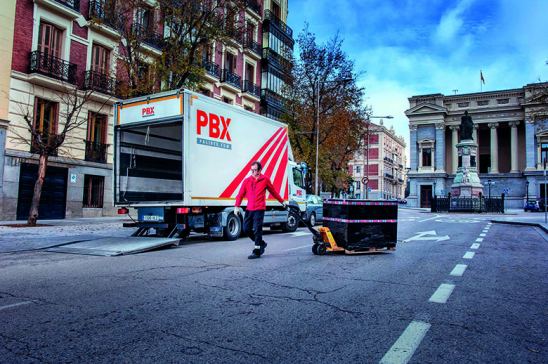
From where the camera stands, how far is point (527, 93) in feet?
212

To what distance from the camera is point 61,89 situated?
2136cm

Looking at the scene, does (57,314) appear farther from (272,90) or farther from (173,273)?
(272,90)

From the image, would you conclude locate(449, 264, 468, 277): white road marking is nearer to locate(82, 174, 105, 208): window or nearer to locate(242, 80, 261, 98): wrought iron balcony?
locate(82, 174, 105, 208): window

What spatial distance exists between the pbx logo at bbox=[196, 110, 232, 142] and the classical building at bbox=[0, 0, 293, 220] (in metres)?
9.35

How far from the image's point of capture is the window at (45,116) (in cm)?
2053

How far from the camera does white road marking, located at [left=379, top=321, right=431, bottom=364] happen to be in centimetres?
321

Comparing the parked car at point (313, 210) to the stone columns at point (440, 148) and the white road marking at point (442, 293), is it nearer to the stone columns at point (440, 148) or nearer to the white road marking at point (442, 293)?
the white road marking at point (442, 293)

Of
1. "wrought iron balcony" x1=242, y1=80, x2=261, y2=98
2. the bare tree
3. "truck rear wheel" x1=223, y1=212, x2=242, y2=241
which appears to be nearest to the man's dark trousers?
"truck rear wheel" x1=223, y1=212, x2=242, y2=241

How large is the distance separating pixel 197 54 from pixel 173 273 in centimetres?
1531

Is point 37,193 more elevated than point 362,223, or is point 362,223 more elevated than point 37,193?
point 37,193

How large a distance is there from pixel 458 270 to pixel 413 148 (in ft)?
225

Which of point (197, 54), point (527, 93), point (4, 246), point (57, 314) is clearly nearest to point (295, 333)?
point (57, 314)

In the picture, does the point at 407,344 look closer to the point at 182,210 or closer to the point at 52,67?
the point at 182,210

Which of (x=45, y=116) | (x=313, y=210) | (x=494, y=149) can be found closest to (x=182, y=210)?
(x=313, y=210)
